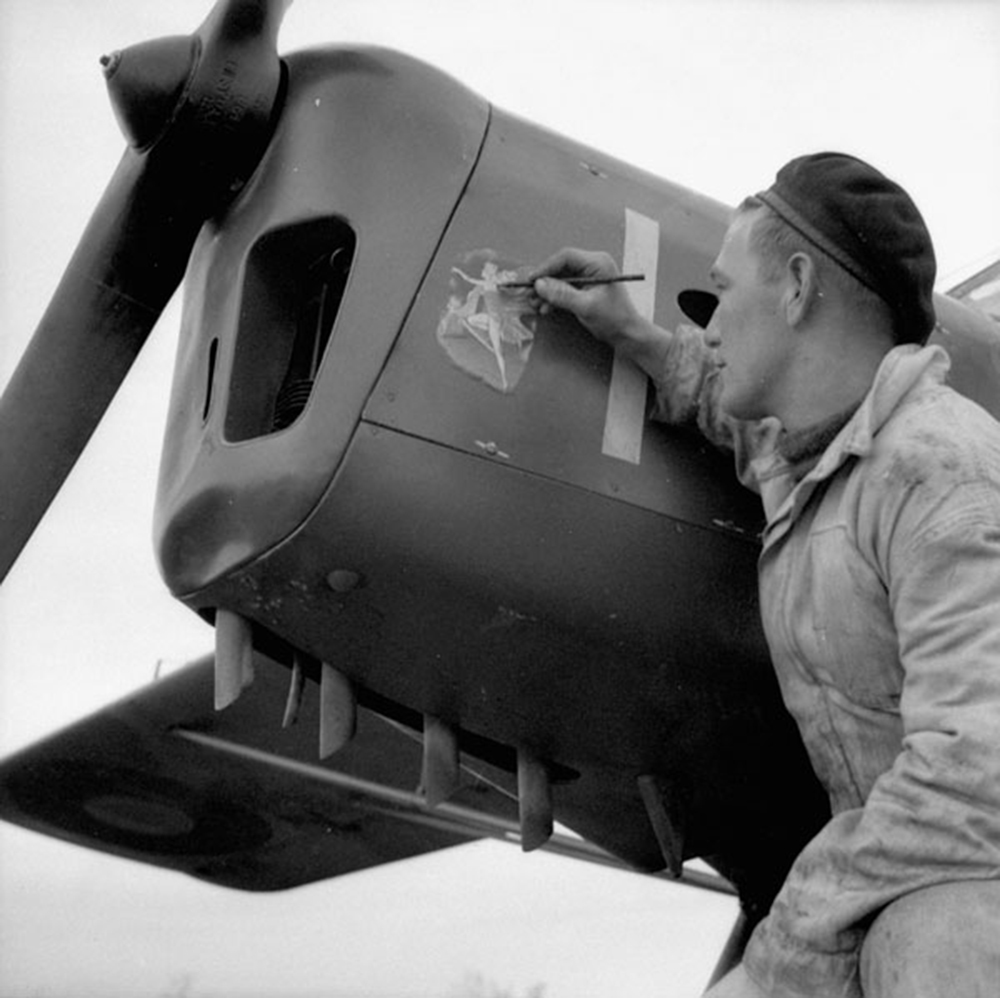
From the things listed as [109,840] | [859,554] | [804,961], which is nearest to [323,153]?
[859,554]

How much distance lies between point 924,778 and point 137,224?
1.97m

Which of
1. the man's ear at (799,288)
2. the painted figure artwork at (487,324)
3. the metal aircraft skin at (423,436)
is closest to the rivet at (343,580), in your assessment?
the metal aircraft skin at (423,436)

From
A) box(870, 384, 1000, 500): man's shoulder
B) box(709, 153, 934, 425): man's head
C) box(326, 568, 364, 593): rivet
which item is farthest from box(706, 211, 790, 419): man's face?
box(326, 568, 364, 593): rivet

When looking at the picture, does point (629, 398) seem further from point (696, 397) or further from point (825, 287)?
point (825, 287)

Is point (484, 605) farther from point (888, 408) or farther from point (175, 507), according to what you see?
point (888, 408)

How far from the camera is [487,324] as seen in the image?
8.53ft

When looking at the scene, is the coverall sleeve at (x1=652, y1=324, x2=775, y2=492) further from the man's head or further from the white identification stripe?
the man's head

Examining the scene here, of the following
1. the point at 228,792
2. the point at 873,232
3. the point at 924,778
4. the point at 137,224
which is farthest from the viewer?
the point at 228,792

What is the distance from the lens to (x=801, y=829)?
3.25m

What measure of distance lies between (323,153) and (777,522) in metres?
1.09

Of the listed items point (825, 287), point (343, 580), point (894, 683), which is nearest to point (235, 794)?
point (343, 580)

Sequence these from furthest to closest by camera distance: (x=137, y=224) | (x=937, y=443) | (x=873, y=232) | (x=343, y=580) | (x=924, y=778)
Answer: (x=137, y=224) → (x=343, y=580) → (x=873, y=232) → (x=937, y=443) → (x=924, y=778)

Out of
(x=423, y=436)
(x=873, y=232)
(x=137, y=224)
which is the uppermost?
(x=873, y=232)

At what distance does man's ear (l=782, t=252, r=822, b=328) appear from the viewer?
2.17 metres
